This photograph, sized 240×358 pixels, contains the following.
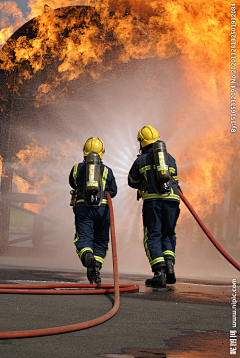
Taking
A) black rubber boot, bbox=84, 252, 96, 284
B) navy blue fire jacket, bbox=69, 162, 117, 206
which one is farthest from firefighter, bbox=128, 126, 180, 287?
black rubber boot, bbox=84, 252, 96, 284

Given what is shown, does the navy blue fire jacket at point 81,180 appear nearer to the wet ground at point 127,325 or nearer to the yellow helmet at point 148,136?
the yellow helmet at point 148,136

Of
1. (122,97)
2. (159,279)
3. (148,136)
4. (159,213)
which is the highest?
(122,97)

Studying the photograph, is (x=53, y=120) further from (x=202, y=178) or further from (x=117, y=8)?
(x=202, y=178)

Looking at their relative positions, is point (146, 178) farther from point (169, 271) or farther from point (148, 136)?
point (169, 271)

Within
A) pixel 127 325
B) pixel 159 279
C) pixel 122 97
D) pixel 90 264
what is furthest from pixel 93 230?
pixel 122 97

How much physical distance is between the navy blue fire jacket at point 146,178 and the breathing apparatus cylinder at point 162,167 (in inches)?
4.1

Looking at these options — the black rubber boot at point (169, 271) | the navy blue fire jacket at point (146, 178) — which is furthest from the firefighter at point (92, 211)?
the black rubber boot at point (169, 271)

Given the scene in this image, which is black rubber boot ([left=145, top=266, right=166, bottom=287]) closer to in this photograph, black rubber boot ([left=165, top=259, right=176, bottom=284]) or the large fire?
black rubber boot ([left=165, top=259, right=176, bottom=284])

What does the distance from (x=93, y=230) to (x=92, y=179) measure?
2.04 feet

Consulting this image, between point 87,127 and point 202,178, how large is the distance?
292cm

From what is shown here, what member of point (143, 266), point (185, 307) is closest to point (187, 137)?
point (143, 266)

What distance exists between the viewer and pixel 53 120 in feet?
28.7

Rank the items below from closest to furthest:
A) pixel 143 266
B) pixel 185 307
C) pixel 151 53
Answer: pixel 185 307, pixel 143 266, pixel 151 53

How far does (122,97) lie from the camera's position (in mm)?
8812
